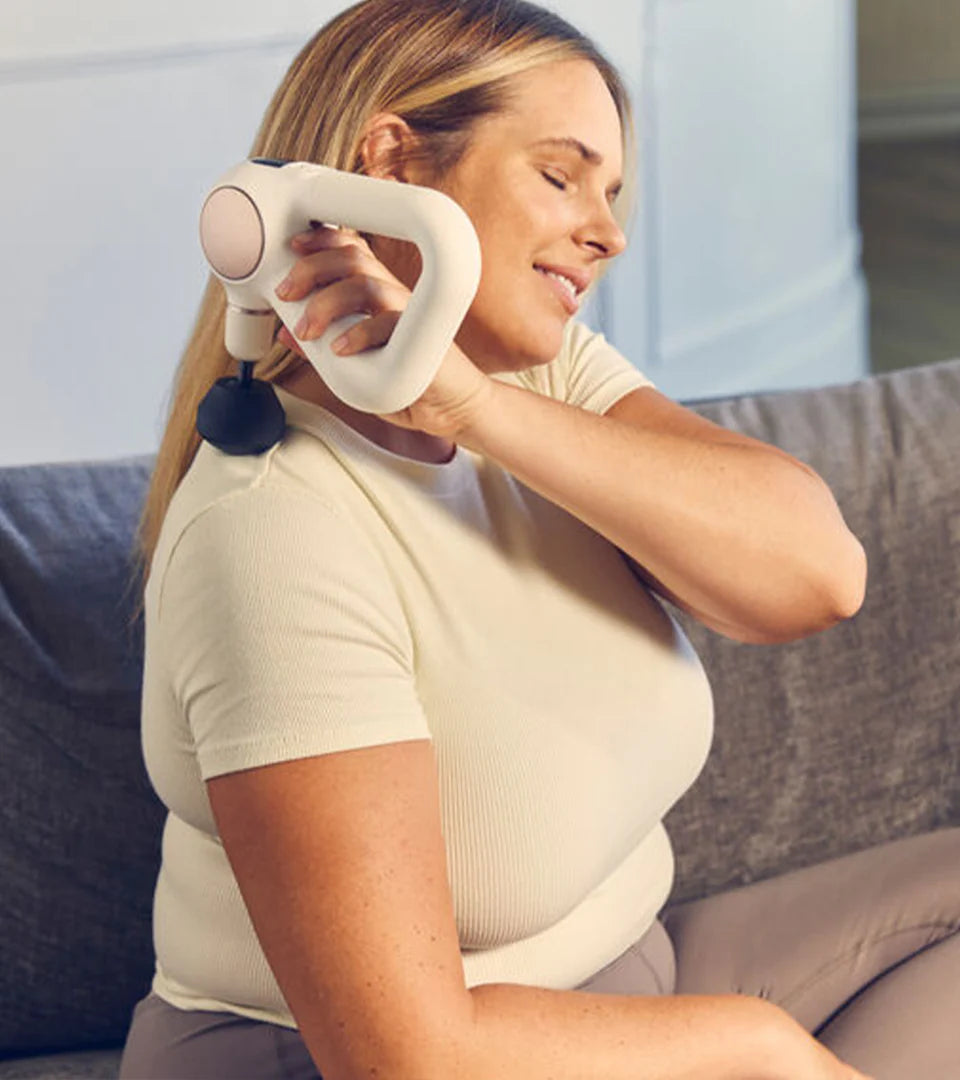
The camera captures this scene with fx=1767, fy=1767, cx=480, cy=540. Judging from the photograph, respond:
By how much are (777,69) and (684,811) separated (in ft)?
9.87

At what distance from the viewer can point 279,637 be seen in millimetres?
938

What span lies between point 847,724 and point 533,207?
2.01 feet

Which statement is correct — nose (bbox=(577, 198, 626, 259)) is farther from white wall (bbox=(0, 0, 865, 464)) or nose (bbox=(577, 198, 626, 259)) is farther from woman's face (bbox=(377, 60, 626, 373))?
white wall (bbox=(0, 0, 865, 464))

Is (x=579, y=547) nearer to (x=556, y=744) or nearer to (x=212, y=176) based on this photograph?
(x=556, y=744)

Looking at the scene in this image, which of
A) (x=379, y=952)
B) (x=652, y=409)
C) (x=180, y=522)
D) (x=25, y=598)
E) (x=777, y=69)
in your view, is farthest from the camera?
(x=777, y=69)

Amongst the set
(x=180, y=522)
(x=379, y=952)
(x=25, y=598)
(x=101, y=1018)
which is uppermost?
(x=180, y=522)

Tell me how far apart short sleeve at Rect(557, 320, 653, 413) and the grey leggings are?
15.2 inches

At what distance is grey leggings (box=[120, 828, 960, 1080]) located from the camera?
1129mm

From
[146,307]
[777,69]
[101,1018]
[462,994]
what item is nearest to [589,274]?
[462,994]

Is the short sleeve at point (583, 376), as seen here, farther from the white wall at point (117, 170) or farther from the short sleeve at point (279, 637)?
the white wall at point (117, 170)

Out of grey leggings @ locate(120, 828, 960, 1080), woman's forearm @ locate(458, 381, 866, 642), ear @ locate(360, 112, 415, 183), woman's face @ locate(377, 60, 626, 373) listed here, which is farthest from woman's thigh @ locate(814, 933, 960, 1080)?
ear @ locate(360, 112, 415, 183)

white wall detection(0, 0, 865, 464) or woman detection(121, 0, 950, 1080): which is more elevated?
woman detection(121, 0, 950, 1080)

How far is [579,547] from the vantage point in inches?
46.3

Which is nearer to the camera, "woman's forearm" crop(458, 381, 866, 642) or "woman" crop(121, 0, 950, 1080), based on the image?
"woman" crop(121, 0, 950, 1080)
